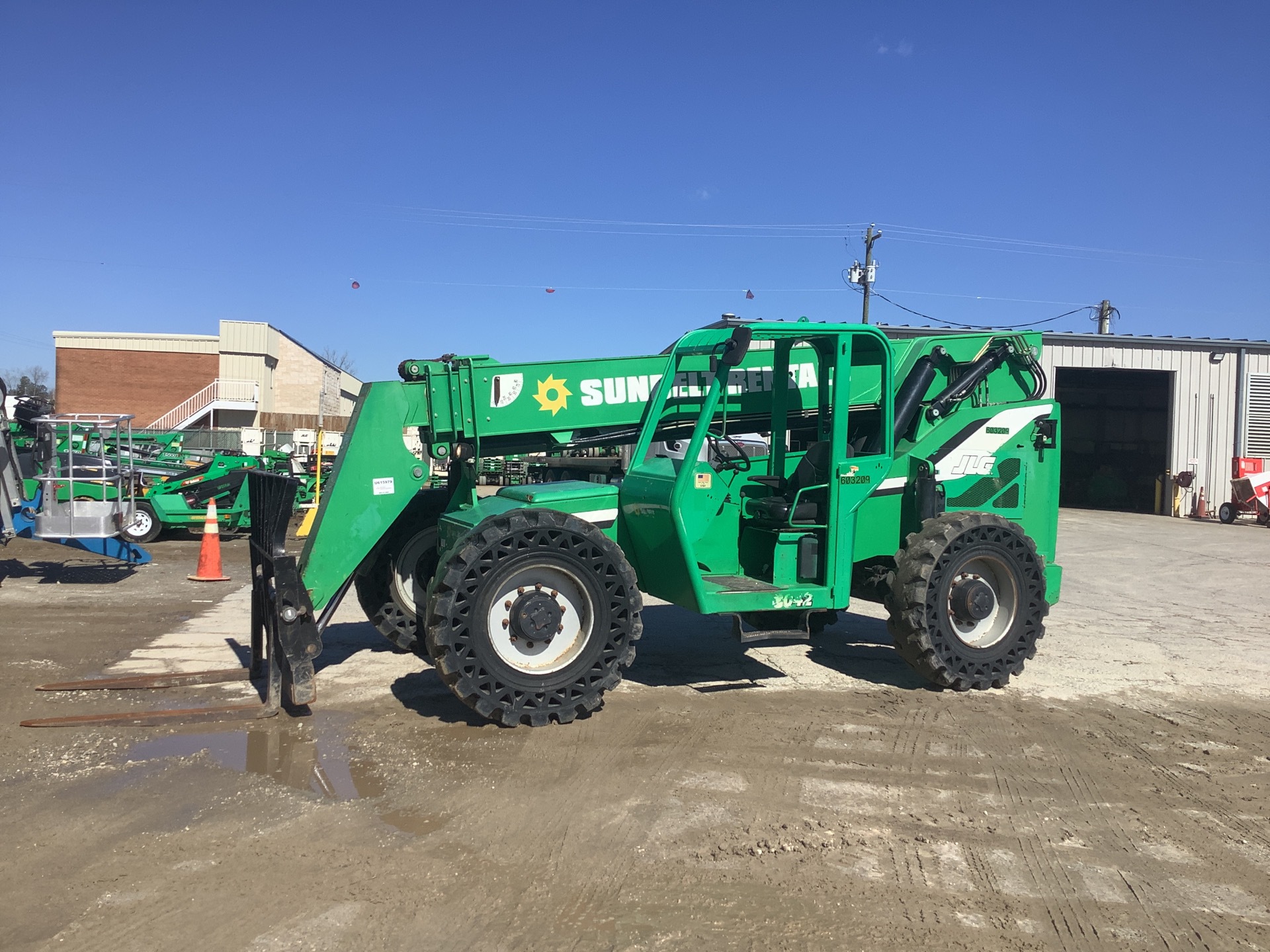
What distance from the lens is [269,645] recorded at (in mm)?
6000

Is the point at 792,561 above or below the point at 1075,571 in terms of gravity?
above

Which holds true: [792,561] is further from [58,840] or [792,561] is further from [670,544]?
[58,840]

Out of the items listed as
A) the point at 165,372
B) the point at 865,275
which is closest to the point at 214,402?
the point at 165,372

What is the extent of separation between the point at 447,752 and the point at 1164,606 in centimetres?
918

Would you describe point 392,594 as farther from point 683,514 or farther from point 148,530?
point 148,530

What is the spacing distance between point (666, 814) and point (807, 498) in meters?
2.88

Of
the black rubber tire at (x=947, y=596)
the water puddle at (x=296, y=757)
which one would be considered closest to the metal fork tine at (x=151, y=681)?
the water puddle at (x=296, y=757)

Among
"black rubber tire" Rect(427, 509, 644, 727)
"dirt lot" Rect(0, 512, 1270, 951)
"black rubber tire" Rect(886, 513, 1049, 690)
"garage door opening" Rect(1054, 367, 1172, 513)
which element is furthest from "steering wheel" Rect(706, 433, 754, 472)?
"garage door opening" Rect(1054, 367, 1172, 513)

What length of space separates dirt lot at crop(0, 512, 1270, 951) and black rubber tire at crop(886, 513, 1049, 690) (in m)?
0.27

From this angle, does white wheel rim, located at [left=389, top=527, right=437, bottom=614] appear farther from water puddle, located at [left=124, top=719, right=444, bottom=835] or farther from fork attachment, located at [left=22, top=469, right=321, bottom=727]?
water puddle, located at [left=124, top=719, right=444, bottom=835]

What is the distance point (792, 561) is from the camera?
6.60 meters

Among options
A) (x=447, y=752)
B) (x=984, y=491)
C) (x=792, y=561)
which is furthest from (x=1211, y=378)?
(x=447, y=752)

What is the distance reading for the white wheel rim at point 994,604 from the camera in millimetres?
6863

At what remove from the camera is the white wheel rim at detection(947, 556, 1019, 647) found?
686 centimetres
